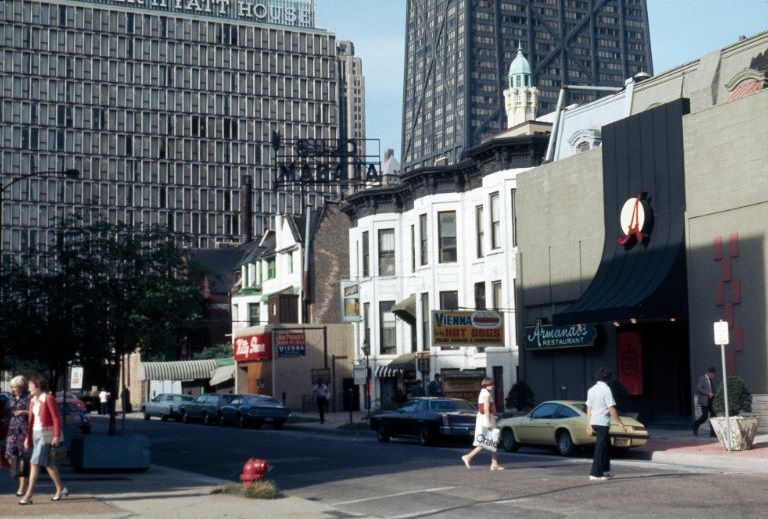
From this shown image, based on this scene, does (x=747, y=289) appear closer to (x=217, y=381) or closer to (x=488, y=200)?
(x=488, y=200)

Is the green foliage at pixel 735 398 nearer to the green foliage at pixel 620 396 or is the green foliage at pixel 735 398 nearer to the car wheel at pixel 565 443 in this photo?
the green foliage at pixel 620 396

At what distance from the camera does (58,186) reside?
146625mm

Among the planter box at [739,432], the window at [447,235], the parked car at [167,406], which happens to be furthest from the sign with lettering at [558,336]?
the parked car at [167,406]

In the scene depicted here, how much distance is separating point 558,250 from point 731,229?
9125 mm

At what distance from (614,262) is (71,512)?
23.2 m

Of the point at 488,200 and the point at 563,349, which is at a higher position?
the point at 488,200

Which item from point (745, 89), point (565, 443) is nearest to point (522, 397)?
point (745, 89)

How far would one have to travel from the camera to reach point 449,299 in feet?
168

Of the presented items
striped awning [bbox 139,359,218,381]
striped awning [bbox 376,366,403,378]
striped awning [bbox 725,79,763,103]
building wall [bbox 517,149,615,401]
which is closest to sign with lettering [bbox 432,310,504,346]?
building wall [bbox 517,149,615,401]

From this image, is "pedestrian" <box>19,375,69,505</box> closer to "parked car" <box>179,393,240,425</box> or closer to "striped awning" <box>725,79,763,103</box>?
"striped awning" <box>725,79,763,103</box>

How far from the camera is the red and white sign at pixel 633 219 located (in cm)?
3491

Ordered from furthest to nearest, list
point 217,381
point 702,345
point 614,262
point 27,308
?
point 217,381 → point 614,262 → point 702,345 → point 27,308

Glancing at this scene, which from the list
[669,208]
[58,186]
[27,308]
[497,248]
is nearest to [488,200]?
[497,248]

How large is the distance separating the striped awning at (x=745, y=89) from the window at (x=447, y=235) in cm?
1863
